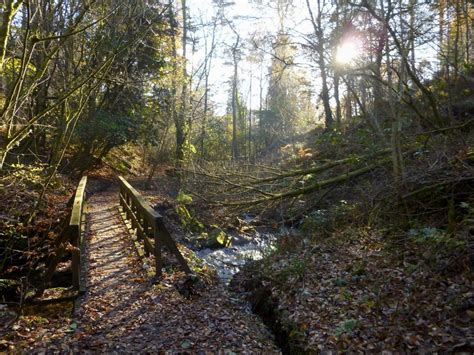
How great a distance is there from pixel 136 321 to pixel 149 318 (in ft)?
0.62

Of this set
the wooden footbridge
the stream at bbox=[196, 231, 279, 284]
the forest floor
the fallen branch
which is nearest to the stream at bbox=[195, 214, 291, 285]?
the stream at bbox=[196, 231, 279, 284]

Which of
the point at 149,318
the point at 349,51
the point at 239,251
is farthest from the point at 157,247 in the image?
the point at 349,51

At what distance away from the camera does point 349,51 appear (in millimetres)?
9289

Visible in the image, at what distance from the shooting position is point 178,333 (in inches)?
195

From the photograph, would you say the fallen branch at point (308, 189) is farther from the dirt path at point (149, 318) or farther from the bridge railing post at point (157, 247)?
the bridge railing post at point (157, 247)

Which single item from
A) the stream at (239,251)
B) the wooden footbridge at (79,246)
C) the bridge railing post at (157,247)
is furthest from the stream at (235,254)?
the bridge railing post at (157,247)

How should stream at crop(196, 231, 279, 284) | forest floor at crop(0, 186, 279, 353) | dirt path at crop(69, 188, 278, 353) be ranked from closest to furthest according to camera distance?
forest floor at crop(0, 186, 279, 353), dirt path at crop(69, 188, 278, 353), stream at crop(196, 231, 279, 284)

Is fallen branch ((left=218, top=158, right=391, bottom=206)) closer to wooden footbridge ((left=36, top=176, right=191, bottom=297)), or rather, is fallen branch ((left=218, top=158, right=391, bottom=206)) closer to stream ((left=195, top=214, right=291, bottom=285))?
stream ((left=195, top=214, right=291, bottom=285))

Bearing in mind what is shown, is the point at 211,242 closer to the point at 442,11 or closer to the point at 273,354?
the point at 273,354

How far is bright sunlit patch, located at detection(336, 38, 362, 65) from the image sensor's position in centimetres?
903

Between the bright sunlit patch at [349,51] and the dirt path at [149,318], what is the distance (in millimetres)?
6020

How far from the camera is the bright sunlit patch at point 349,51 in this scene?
29.6 feet

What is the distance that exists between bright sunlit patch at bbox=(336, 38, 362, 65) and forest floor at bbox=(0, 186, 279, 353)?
19.7 ft

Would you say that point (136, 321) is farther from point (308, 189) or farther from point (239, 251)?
point (239, 251)
